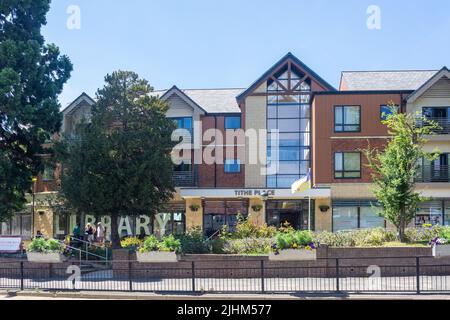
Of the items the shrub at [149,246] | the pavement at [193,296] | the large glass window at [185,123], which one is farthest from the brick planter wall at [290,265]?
the large glass window at [185,123]

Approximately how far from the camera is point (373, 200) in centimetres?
3256

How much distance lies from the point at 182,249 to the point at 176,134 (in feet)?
56.1

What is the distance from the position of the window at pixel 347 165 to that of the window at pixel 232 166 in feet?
21.3

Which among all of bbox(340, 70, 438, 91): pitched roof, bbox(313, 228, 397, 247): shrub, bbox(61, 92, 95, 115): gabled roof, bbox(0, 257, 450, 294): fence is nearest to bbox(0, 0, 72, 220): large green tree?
bbox(0, 257, 450, 294): fence

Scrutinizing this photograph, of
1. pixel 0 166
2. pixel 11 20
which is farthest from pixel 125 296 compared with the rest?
pixel 11 20

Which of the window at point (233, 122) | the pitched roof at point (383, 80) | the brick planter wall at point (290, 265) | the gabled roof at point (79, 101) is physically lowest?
the brick planter wall at point (290, 265)

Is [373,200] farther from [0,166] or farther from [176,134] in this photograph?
[0,166]


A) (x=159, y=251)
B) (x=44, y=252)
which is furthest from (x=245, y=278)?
(x=44, y=252)

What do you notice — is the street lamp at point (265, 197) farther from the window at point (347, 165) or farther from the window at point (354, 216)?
the window at point (347, 165)

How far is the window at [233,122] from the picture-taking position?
118 feet

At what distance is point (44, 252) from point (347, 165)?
2020 centimetres

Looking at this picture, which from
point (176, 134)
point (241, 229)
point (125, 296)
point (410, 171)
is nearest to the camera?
point (125, 296)

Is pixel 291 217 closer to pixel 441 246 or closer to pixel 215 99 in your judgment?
pixel 215 99

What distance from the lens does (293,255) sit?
675 inches
